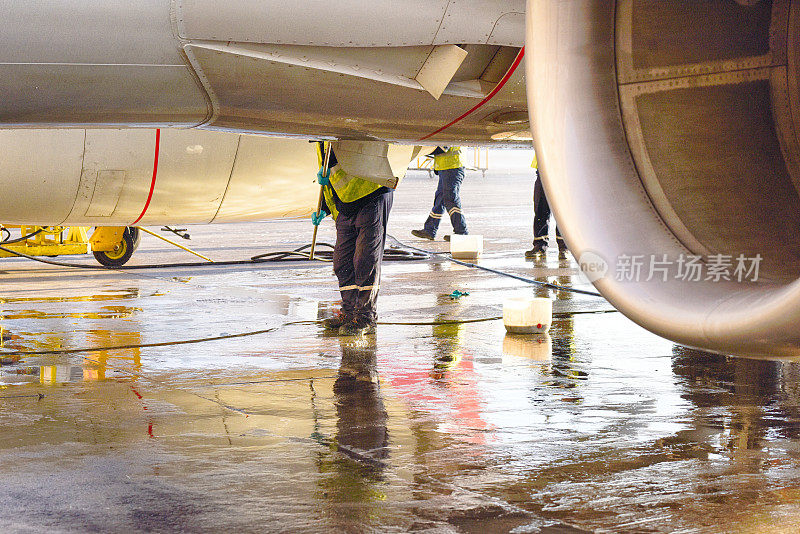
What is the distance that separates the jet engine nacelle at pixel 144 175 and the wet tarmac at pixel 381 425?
1.36 metres

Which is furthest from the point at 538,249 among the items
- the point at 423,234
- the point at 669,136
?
the point at 669,136

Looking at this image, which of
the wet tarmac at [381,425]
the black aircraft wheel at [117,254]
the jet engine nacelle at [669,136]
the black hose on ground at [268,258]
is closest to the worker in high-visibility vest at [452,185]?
the black hose on ground at [268,258]

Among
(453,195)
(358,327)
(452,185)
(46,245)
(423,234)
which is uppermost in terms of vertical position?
(452,185)

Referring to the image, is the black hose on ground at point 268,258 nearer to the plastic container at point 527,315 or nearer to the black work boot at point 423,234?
the black work boot at point 423,234

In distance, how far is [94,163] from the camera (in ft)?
31.6

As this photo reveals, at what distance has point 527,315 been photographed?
7.27 metres

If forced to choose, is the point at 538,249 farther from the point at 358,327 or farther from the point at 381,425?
the point at 381,425

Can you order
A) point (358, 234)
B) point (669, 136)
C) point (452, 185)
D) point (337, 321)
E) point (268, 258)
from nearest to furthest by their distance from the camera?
point (669, 136) → point (358, 234) → point (337, 321) → point (268, 258) → point (452, 185)

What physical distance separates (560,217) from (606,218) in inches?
5.2

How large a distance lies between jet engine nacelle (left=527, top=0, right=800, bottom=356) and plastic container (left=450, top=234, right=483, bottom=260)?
9236 mm

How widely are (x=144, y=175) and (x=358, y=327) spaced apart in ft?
11.5

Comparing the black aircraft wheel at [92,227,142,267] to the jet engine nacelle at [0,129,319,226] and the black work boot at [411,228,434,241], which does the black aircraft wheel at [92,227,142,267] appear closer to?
the jet engine nacelle at [0,129,319,226]

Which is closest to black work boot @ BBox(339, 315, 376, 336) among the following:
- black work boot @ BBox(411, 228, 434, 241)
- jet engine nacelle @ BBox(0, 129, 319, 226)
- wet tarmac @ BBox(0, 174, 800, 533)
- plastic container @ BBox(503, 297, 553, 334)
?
wet tarmac @ BBox(0, 174, 800, 533)

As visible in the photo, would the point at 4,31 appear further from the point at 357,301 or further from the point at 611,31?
the point at 357,301
